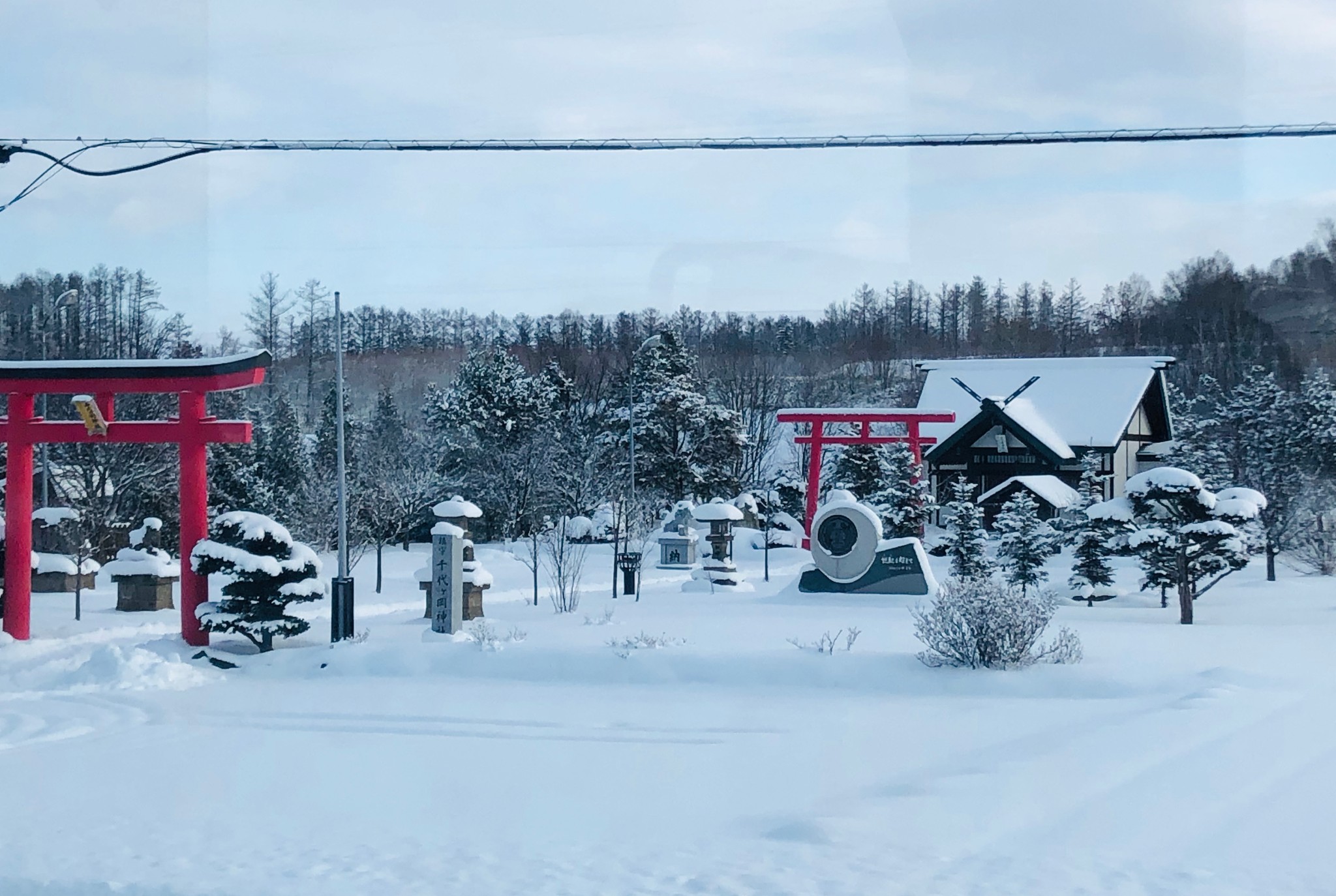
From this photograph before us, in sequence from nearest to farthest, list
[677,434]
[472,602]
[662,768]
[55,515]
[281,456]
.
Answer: [662,768]
[472,602]
[55,515]
[281,456]
[677,434]

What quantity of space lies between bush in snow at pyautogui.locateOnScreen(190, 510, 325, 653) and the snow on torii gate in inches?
23.7

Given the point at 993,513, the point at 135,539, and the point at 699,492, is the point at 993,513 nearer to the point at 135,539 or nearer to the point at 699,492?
the point at 699,492

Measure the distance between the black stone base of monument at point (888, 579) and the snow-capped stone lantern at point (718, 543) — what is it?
4.54m

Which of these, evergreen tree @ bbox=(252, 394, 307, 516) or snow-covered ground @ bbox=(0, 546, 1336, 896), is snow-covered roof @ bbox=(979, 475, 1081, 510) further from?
evergreen tree @ bbox=(252, 394, 307, 516)

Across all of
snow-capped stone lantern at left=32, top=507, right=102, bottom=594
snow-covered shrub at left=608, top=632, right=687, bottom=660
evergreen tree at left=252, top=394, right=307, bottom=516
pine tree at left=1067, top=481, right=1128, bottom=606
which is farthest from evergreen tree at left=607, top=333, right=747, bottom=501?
snow-covered shrub at left=608, top=632, right=687, bottom=660

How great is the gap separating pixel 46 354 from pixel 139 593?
11.9 meters

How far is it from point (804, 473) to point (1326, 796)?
36.1 m

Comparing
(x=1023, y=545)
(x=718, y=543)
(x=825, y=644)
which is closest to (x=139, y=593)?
(x=718, y=543)

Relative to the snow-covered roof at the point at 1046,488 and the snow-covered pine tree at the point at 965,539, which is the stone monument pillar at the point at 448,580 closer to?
the snow-covered pine tree at the point at 965,539

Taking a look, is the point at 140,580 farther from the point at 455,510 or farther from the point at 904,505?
the point at 904,505

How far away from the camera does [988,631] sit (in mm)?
11648

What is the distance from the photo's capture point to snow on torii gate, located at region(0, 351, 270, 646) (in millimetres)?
14500

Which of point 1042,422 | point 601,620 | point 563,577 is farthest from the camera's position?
point 1042,422

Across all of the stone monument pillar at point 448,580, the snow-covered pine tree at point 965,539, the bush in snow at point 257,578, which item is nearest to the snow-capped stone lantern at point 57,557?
the bush in snow at point 257,578
